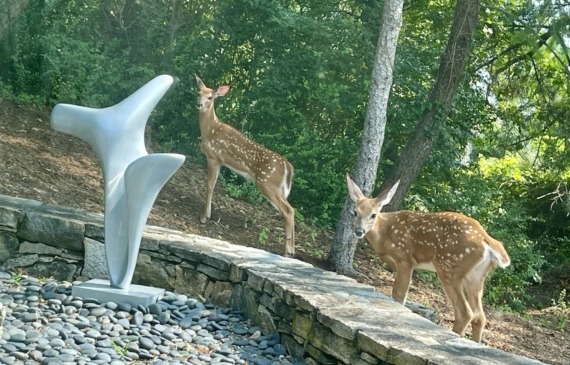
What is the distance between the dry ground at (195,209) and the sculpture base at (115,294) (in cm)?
237

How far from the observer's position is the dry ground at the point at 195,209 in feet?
24.6

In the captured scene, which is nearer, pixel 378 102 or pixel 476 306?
pixel 476 306

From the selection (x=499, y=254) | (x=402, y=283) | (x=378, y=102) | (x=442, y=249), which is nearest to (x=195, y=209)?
(x=378, y=102)

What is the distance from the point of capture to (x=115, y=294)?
5.21 m

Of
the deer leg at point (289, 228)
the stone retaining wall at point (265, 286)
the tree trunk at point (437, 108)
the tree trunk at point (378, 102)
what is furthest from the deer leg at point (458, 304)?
the tree trunk at point (437, 108)

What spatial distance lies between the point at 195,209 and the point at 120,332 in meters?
3.91

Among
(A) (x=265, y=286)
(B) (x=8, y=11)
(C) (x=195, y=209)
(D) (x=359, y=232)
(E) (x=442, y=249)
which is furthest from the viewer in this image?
(B) (x=8, y=11)

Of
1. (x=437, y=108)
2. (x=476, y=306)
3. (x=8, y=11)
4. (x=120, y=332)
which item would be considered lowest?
(x=120, y=332)

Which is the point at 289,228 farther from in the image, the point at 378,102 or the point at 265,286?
the point at 265,286

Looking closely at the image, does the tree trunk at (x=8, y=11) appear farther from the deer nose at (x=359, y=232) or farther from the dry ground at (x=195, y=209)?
the deer nose at (x=359, y=232)

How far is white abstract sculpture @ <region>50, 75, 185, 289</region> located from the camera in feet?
17.2

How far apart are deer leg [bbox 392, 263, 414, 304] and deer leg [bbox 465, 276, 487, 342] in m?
0.53

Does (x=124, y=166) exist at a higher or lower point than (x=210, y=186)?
higher

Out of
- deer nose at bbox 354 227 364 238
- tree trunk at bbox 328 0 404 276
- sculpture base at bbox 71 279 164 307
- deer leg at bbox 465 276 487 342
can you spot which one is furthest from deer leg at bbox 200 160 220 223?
deer leg at bbox 465 276 487 342
